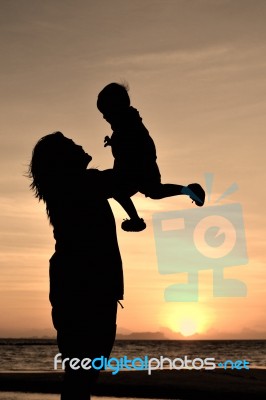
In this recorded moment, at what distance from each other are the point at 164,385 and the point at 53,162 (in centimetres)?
997

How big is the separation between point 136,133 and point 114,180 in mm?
247

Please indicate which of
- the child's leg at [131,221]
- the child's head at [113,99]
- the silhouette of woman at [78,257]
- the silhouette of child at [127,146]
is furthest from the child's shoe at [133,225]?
the silhouette of woman at [78,257]

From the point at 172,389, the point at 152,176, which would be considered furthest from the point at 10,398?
the point at 152,176

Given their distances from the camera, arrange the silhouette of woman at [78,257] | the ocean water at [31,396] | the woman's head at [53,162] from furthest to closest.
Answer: the ocean water at [31,396] → the woman's head at [53,162] → the silhouette of woman at [78,257]

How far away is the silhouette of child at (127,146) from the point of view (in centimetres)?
274

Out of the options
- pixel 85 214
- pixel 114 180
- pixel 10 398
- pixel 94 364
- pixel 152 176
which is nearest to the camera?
pixel 94 364

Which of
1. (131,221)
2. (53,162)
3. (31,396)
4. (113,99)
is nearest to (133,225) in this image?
(131,221)

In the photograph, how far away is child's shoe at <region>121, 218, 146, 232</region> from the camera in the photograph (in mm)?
4129

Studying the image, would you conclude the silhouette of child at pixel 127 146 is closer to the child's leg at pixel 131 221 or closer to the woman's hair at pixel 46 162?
the woman's hair at pixel 46 162

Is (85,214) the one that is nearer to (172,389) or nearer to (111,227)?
(111,227)

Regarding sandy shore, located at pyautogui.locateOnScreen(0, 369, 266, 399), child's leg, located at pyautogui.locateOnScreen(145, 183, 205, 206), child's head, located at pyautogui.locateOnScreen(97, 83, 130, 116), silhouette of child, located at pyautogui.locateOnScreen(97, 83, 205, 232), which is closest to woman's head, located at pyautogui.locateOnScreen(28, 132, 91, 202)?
silhouette of child, located at pyautogui.locateOnScreen(97, 83, 205, 232)

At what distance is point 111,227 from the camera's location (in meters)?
2.25

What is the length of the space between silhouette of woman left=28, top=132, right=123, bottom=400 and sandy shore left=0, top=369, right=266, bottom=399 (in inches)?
332

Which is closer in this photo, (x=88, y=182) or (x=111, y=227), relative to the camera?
(x=111, y=227)
